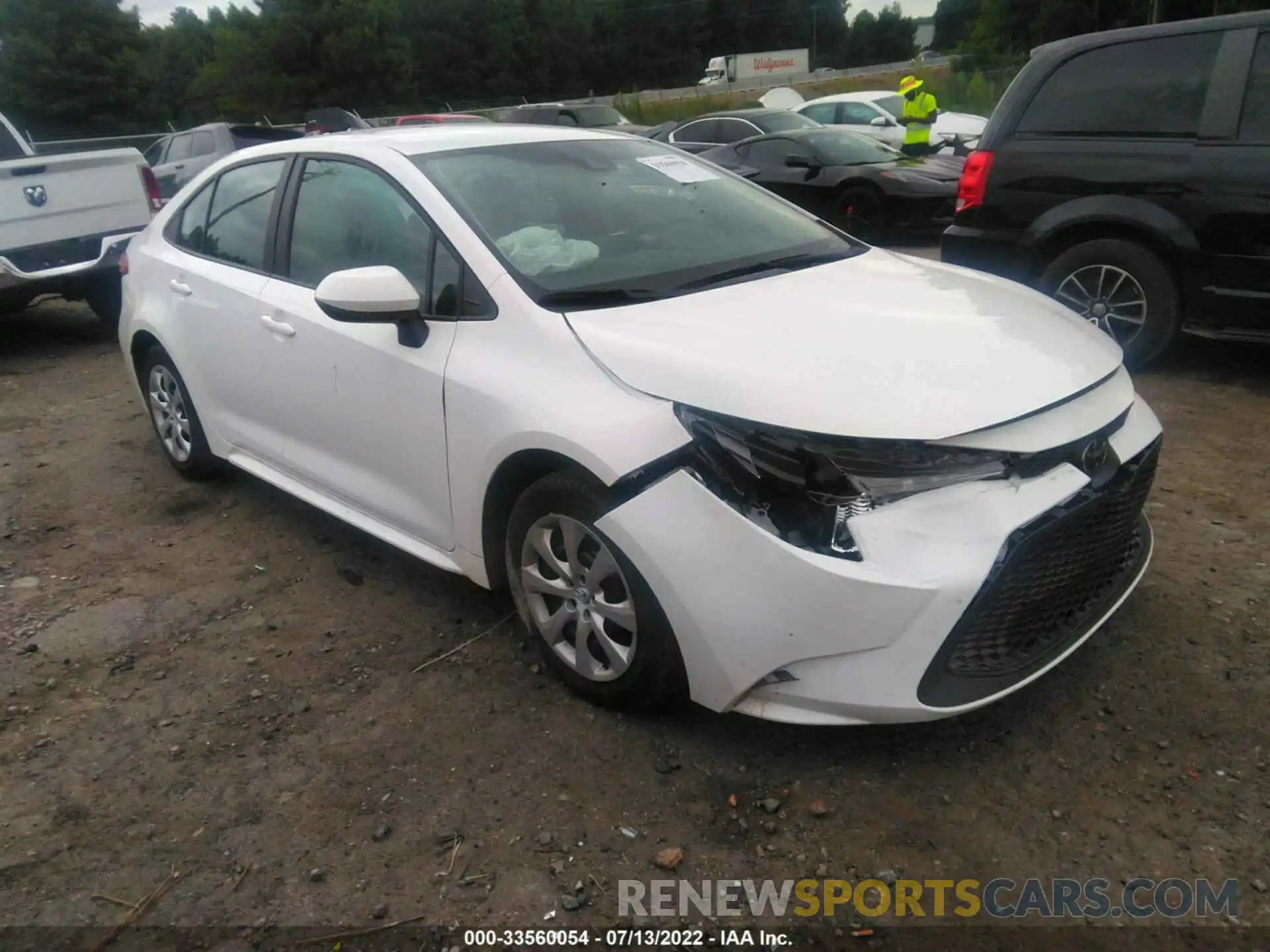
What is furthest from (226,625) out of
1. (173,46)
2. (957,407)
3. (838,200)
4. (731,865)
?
(173,46)

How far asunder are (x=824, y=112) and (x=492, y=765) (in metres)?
18.0

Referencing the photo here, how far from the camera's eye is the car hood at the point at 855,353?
234cm

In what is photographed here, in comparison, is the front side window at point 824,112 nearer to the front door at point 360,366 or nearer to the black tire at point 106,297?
the black tire at point 106,297

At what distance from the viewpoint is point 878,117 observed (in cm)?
1769

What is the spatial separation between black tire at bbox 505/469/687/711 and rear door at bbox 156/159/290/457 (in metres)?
1.53

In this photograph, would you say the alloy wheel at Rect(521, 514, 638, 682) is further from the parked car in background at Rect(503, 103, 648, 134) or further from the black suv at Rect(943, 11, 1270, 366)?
the parked car in background at Rect(503, 103, 648, 134)

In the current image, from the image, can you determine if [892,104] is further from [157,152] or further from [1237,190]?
[1237,190]

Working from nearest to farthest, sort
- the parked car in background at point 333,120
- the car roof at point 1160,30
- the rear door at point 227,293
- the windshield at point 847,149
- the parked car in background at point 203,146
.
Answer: the rear door at point 227,293 → the car roof at point 1160,30 → the windshield at point 847,149 → the parked car in background at point 203,146 → the parked car in background at point 333,120

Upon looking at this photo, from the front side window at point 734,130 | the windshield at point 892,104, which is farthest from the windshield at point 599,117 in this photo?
the front side window at point 734,130

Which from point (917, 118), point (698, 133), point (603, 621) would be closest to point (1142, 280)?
point (603, 621)

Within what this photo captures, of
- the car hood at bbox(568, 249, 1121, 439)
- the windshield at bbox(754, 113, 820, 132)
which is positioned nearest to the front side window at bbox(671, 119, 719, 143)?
the windshield at bbox(754, 113, 820, 132)

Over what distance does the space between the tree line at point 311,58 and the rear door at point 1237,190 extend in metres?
40.9

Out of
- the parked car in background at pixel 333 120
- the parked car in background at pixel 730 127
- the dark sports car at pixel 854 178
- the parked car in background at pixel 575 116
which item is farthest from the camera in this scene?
the parked car in background at pixel 575 116

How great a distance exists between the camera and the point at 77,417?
20.1ft
